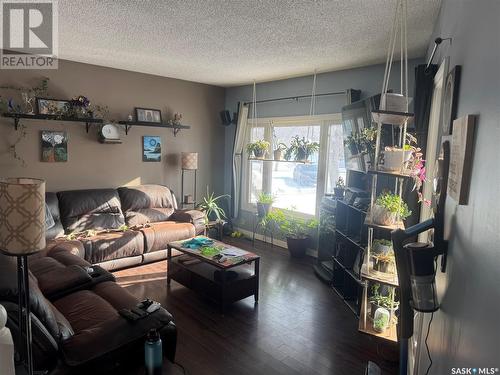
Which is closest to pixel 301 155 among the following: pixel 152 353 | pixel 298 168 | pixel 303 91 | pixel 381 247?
pixel 298 168

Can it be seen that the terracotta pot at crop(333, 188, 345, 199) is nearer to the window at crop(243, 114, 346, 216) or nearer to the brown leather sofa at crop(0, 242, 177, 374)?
the window at crop(243, 114, 346, 216)

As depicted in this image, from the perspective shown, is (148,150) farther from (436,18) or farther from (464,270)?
(464,270)

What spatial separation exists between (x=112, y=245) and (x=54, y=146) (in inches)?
62.7

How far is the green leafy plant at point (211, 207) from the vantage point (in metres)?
5.66

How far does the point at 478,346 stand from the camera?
896mm

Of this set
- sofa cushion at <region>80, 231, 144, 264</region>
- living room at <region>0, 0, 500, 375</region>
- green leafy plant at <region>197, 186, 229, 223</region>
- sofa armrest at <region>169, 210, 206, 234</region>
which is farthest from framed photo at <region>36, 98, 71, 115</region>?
green leafy plant at <region>197, 186, 229, 223</region>

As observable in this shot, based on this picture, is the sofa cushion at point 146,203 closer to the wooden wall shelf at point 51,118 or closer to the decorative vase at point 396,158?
the wooden wall shelf at point 51,118

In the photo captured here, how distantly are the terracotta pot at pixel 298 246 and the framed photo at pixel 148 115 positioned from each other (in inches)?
111

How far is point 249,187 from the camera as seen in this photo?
616 cm

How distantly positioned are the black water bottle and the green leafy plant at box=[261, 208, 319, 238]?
3.20 m

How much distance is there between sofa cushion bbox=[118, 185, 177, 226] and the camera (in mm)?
4887

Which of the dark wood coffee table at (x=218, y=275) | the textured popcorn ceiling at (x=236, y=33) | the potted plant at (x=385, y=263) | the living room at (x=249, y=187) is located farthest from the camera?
the dark wood coffee table at (x=218, y=275)

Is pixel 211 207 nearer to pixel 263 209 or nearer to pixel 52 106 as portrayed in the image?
pixel 263 209

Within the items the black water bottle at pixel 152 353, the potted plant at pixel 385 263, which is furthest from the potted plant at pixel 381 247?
the black water bottle at pixel 152 353
